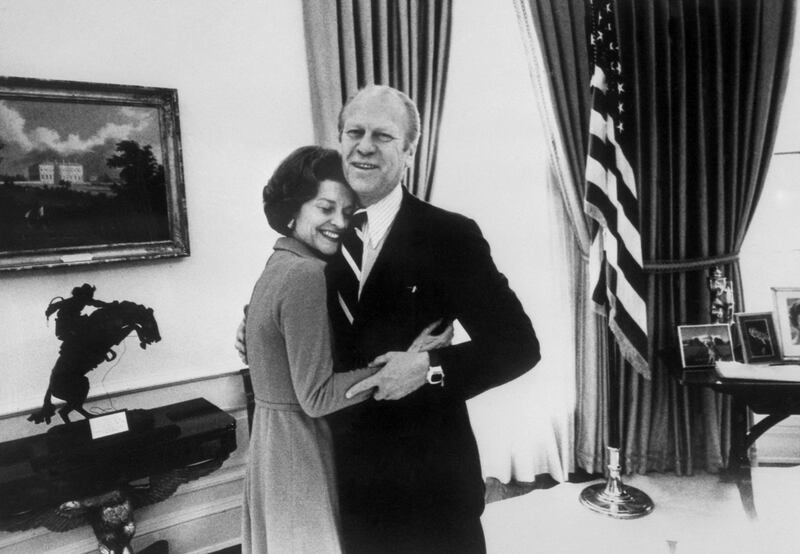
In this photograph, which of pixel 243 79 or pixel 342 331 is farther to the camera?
pixel 243 79

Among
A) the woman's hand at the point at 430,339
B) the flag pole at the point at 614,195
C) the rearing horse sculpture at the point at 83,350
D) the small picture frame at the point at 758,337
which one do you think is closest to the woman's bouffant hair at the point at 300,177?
the woman's hand at the point at 430,339

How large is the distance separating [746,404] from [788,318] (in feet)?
1.23

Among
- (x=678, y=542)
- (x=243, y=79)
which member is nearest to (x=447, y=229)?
(x=243, y=79)

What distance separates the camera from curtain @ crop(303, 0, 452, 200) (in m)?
1.90

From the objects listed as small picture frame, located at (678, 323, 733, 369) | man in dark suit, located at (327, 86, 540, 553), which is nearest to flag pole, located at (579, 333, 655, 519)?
small picture frame, located at (678, 323, 733, 369)

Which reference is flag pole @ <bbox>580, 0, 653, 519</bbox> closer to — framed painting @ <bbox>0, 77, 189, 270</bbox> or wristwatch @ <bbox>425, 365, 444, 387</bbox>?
wristwatch @ <bbox>425, 365, 444, 387</bbox>

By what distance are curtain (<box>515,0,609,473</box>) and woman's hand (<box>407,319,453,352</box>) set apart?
1327 mm

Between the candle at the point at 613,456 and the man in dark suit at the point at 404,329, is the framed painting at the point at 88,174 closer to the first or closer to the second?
the man in dark suit at the point at 404,329

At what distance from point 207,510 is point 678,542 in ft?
5.79

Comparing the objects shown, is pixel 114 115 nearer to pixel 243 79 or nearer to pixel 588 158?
pixel 243 79

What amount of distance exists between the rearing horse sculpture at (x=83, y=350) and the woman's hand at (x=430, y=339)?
0.93 m

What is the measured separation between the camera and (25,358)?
170 cm

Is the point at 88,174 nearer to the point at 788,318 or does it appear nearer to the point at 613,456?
the point at 613,456

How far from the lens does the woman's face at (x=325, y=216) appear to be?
47.7 inches
